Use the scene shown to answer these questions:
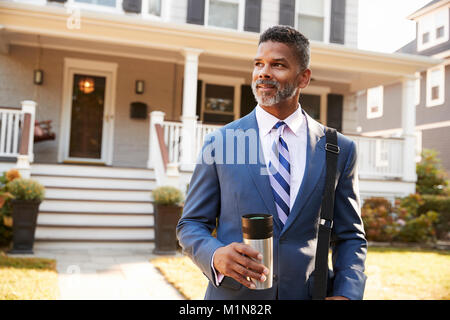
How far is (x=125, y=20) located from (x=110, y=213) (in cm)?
333

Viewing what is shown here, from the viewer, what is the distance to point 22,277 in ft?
14.9

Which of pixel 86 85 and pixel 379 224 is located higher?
pixel 86 85

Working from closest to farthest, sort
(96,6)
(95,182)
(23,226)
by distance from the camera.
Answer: (23,226), (95,182), (96,6)

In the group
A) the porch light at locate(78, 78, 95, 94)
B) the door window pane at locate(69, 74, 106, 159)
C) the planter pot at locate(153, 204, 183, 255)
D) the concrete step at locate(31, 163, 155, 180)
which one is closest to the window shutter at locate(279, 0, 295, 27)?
the door window pane at locate(69, 74, 106, 159)

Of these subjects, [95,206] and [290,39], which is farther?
[95,206]

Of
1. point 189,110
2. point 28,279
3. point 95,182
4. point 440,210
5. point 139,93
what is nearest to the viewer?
point 28,279

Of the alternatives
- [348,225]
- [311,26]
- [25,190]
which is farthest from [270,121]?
[311,26]

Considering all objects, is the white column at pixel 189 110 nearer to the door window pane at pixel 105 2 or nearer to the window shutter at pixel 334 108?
the door window pane at pixel 105 2

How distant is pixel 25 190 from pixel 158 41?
3.64 meters

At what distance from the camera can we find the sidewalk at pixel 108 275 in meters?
4.25

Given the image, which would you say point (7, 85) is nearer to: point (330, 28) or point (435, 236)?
point (330, 28)

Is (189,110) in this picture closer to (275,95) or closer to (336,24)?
(336,24)

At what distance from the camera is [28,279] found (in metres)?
4.46

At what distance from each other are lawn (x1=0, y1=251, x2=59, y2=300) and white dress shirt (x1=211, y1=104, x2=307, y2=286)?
3142 mm
